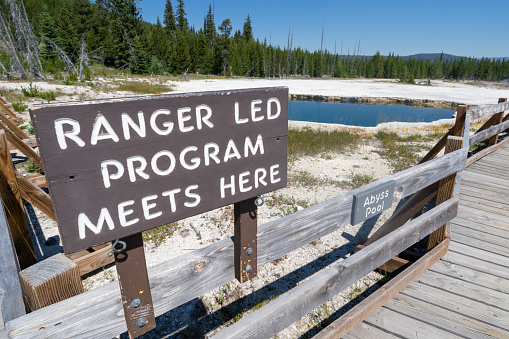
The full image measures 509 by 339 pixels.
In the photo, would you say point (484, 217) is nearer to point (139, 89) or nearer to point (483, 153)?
point (483, 153)

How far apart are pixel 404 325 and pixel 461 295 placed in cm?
81

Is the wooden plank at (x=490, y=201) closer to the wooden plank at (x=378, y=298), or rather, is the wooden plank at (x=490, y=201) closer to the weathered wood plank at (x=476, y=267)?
the weathered wood plank at (x=476, y=267)

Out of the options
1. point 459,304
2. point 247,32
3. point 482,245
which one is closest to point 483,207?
point 482,245

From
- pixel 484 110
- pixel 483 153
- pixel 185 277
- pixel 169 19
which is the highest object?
pixel 169 19

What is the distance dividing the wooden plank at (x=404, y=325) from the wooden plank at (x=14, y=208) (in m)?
3.01

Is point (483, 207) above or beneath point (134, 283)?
beneath

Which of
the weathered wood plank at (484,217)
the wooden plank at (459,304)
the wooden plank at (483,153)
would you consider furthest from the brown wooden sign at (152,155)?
the wooden plank at (483,153)

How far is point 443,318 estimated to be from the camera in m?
2.62

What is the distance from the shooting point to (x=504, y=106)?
681cm

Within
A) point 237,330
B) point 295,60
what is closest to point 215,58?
point 295,60

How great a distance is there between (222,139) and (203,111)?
0.56 ft

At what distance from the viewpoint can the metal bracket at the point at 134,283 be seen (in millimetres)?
1259

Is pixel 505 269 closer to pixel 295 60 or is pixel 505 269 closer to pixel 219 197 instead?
pixel 219 197

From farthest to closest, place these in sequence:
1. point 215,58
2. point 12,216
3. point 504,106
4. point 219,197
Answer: point 215,58
point 504,106
point 12,216
point 219,197
